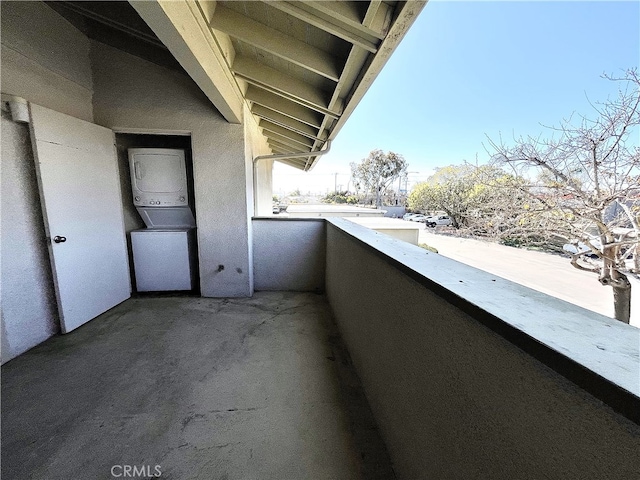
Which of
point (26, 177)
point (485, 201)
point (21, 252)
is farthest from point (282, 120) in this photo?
point (485, 201)

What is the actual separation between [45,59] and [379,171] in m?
19.5

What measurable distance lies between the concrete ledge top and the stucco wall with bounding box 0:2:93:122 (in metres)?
3.64

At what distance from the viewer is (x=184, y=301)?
3.40 m

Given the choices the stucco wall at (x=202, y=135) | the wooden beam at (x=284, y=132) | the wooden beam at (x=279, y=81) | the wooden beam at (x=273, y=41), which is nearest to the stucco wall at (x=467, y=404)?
the wooden beam at (x=273, y=41)

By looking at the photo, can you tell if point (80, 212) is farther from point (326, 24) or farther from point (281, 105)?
point (326, 24)

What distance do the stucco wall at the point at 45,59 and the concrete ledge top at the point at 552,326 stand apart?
12.0ft

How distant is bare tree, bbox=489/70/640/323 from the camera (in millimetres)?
2939

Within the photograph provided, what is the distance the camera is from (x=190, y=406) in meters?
1.71

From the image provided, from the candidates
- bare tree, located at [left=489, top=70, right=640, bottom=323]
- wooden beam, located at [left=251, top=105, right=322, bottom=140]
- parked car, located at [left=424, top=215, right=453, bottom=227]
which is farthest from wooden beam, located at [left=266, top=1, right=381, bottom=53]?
parked car, located at [left=424, top=215, right=453, bottom=227]

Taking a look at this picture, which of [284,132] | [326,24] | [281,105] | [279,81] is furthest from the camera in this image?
[284,132]

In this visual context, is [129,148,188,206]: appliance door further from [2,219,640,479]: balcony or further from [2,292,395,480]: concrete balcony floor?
[2,292,395,480]: concrete balcony floor

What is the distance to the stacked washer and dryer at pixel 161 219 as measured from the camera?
11.2ft

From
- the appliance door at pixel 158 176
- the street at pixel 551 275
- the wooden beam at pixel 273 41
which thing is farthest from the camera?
the appliance door at pixel 158 176

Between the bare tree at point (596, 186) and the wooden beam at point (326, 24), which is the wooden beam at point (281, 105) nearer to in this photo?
the wooden beam at point (326, 24)
